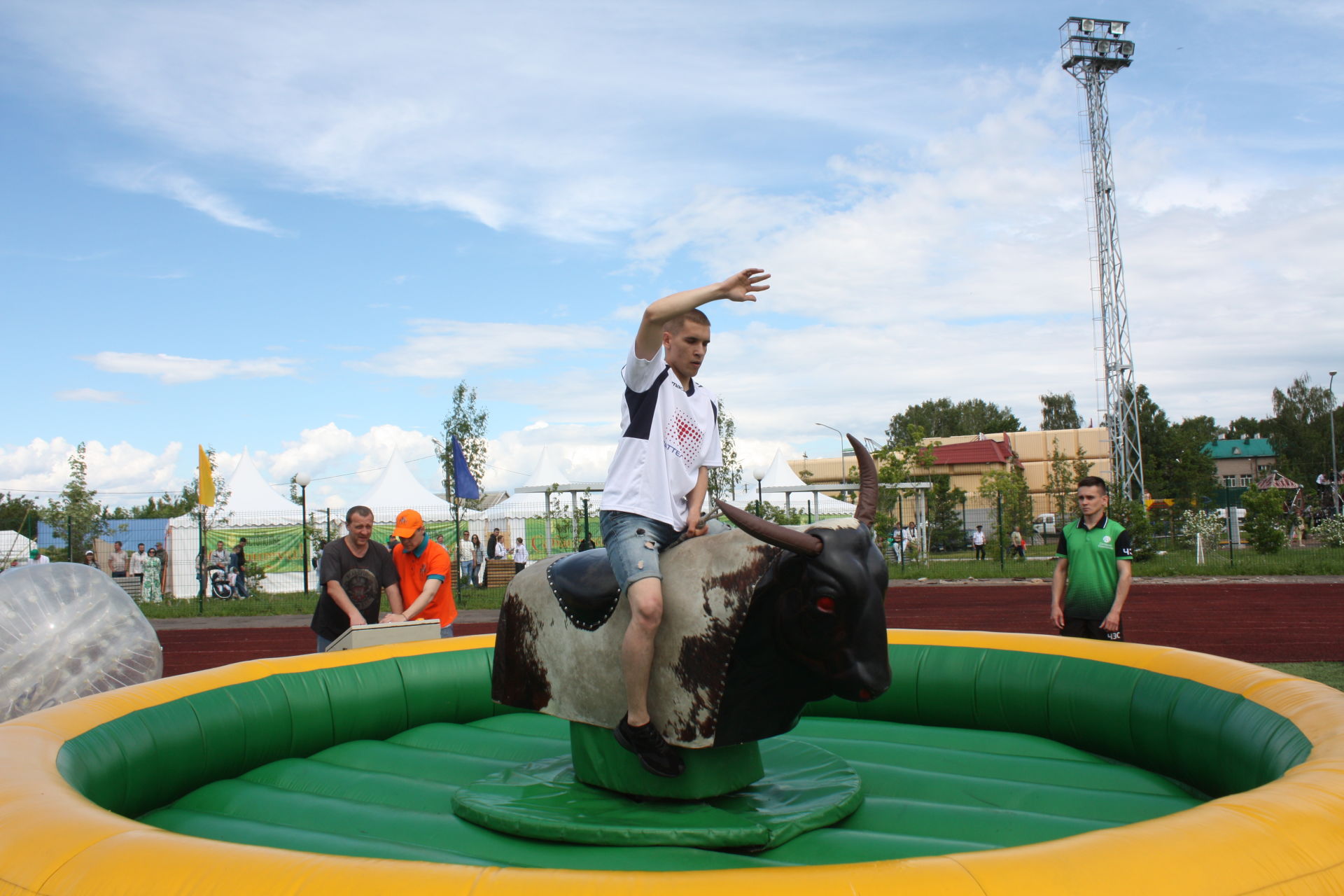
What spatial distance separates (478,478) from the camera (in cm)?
2539

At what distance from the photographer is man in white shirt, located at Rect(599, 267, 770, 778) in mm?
3482

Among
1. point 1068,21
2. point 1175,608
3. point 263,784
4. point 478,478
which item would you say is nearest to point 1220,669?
point 263,784

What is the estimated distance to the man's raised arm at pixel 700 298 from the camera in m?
3.21

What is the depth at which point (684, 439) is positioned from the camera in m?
3.81

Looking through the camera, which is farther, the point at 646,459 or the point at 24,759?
the point at 646,459

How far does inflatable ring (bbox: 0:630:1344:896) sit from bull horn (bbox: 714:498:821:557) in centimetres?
118

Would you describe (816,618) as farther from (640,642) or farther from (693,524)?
(693,524)

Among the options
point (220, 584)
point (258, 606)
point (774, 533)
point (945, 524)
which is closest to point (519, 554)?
point (258, 606)

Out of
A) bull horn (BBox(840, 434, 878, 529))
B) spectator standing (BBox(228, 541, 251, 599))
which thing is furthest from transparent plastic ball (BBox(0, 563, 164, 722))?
spectator standing (BBox(228, 541, 251, 599))

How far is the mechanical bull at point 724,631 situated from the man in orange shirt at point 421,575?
8.43 ft

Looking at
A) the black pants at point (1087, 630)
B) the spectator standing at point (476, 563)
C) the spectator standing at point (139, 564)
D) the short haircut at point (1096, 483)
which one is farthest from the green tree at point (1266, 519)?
the spectator standing at point (139, 564)

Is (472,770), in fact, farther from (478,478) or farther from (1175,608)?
(478,478)

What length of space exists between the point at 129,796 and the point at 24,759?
901 millimetres

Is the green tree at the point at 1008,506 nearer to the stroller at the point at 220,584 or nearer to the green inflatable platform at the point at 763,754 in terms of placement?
the stroller at the point at 220,584
